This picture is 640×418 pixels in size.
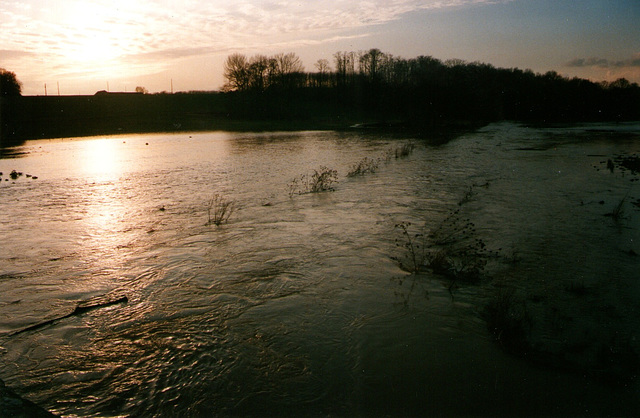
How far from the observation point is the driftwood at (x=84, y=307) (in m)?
5.60

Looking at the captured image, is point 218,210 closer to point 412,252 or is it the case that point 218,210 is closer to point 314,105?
point 412,252

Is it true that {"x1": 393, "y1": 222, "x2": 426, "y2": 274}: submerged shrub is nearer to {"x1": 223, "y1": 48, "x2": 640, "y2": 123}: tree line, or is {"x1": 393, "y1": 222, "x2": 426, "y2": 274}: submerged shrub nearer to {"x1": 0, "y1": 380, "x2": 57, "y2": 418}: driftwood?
{"x1": 0, "y1": 380, "x2": 57, "y2": 418}: driftwood

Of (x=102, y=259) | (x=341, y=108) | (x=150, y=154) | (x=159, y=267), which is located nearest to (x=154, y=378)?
(x=159, y=267)

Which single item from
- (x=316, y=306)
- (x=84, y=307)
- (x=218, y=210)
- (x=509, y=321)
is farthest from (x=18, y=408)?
(x=218, y=210)

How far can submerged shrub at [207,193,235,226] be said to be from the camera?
1076 centimetres

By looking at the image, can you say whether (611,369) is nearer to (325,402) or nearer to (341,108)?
(325,402)

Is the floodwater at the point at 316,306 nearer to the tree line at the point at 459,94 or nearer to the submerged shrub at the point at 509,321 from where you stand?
the submerged shrub at the point at 509,321

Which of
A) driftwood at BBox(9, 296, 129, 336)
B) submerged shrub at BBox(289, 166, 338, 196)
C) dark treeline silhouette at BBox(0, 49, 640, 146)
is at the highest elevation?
dark treeline silhouette at BBox(0, 49, 640, 146)

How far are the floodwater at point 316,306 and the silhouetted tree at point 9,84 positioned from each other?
58.8 meters

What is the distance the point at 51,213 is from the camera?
467 inches

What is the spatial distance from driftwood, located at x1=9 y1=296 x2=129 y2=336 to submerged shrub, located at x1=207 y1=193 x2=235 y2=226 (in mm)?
4283

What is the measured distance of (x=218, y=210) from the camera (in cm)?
1172

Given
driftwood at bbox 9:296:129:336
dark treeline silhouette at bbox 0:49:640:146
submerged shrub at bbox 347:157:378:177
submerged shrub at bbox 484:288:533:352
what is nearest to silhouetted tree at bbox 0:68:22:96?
dark treeline silhouette at bbox 0:49:640:146

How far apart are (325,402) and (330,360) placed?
0.73m
